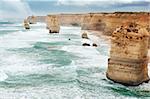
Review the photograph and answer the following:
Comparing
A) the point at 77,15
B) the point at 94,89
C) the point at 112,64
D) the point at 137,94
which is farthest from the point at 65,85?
the point at 77,15

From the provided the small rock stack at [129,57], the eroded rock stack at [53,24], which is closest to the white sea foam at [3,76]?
the small rock stack at [129,57]

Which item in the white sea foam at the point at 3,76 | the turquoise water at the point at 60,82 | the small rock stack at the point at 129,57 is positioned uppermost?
the small rock stack at the point at 129,57

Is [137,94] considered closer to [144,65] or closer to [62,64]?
[144,65]

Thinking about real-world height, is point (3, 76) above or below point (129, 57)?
below

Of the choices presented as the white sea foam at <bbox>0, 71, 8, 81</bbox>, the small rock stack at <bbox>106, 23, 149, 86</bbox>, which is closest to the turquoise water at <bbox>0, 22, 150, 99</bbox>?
the white sea foam at <bbox>0, 71, 8, 81</bbox>

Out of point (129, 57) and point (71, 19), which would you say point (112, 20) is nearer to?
point (129, 57)

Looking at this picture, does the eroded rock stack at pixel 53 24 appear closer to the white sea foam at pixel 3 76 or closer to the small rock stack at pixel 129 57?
the white sea foam at pixel 3 76

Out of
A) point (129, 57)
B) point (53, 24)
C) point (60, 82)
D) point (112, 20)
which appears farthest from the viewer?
point (53, 24)

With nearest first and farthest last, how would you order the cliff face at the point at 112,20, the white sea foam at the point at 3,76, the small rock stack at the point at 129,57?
the small rock stack at the point at 129,57, the white sea foam at the point at 3,76, the cliff face at the point at 112,20

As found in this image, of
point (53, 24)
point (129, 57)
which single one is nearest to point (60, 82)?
point (129, 57)

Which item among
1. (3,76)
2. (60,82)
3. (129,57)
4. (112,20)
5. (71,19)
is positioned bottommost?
(60,82)
